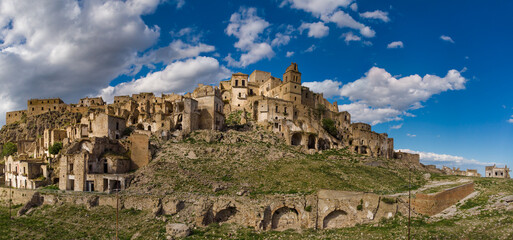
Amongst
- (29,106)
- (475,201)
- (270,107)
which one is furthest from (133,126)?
(475,201)

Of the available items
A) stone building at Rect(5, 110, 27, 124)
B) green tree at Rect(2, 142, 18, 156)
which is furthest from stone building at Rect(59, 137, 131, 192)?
stone building at Rect(5, 110, 27, 124)

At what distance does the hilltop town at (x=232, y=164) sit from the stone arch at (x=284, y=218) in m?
0.10

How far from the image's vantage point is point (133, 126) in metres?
53.3

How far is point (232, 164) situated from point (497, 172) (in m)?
75.0

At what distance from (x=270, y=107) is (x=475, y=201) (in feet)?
119

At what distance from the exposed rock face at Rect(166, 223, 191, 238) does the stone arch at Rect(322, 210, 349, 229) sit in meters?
12.7

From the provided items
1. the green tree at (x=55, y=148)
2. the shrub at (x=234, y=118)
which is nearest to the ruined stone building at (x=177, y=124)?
the shrub at (x=234, y=118)

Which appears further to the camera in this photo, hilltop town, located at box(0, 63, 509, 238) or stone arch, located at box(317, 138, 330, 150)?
stone arch, located at box(317, 138, 330, 150)

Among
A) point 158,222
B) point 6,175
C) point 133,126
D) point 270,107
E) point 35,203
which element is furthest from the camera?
point 270,107

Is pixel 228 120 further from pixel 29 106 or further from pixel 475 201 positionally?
pixel 29 106

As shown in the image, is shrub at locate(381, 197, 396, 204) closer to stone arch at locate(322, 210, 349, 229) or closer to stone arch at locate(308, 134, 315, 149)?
stone arch at locate(322, 210, 349, 229)

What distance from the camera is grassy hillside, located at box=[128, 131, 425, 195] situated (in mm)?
35062

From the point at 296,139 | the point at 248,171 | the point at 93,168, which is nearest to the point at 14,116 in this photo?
the point at 93,168

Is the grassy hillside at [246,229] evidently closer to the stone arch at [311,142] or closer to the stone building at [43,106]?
the stone arch at [311,142]
